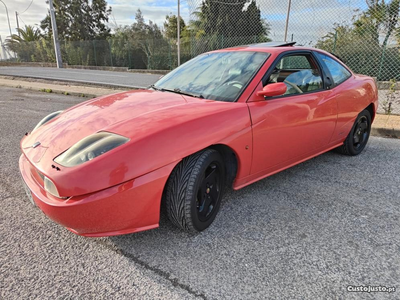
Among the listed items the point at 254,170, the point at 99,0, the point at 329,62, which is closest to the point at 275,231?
the point at 254,170

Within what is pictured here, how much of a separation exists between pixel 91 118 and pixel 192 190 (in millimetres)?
1025

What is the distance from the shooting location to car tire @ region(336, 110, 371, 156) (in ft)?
12.7

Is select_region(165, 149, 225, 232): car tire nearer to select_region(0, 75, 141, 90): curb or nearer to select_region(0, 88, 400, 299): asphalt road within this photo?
select_region(0, 88, 400, 299): asphalt road

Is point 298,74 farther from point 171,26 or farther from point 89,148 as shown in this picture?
point 171,26

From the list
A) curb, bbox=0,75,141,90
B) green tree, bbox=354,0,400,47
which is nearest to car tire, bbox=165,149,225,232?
curb, bbox=0,75,141,90

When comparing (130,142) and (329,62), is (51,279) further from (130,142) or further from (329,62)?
(329,62)

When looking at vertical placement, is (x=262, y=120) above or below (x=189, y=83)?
below

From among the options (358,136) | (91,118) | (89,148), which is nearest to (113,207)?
(89,148)

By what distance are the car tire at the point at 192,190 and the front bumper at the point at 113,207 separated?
0.13m

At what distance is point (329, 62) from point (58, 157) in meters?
3.19

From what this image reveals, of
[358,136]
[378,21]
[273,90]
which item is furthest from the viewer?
[378,21]

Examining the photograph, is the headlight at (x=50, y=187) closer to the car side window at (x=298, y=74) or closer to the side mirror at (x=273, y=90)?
the side mirror at (x=273, y=90)

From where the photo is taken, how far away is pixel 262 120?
8.22 feet

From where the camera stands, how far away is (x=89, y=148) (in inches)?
74.3
